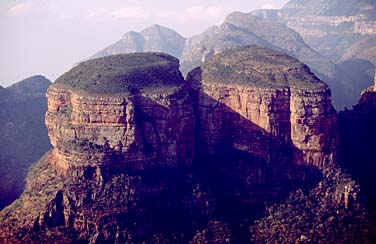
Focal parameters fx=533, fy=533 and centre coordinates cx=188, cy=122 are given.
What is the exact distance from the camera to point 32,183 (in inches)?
1950

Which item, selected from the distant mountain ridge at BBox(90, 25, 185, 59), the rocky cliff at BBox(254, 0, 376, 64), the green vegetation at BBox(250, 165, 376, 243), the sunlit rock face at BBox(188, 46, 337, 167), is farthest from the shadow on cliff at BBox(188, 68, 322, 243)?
the distant mountain ridge at BBox(90, 25, 185, 59)

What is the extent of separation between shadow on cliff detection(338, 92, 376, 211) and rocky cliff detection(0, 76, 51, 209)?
1468 inches

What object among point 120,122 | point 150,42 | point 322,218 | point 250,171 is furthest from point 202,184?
point 150,42

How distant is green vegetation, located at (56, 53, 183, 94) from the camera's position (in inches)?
1882

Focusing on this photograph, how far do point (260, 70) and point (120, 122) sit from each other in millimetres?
15766

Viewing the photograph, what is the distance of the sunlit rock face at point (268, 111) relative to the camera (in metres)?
48.9

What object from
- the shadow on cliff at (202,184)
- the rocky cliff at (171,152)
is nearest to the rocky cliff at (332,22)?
the rocky cliff at (171,152)

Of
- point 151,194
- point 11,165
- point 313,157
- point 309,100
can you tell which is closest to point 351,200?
point 313,157

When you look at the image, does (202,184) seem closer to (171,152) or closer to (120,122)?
(171,152)

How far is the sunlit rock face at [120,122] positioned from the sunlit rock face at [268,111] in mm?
3596

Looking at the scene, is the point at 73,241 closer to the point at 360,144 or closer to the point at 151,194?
the point at 151,194

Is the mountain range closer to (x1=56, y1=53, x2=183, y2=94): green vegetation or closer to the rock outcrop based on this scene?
the rock outcrop

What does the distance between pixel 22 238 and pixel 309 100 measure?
27305mm

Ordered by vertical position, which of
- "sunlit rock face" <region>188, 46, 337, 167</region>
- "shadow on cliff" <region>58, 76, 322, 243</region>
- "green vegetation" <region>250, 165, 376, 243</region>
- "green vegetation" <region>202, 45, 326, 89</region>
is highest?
"green vegetation" <region>202, 45, 326, 89</region>
